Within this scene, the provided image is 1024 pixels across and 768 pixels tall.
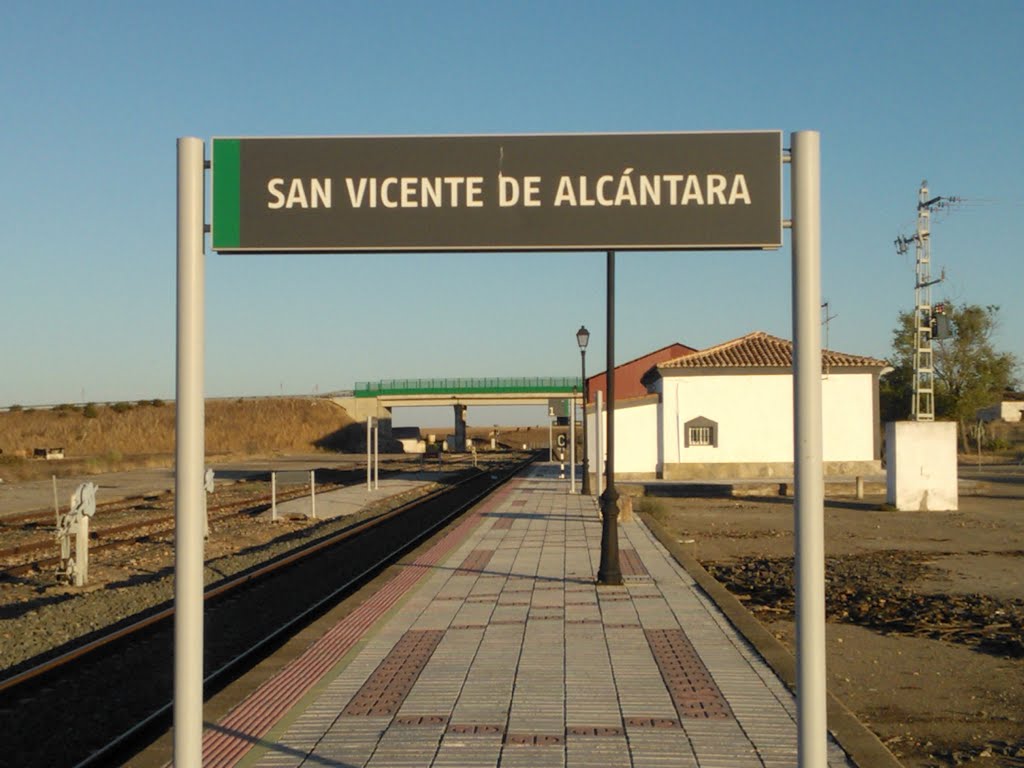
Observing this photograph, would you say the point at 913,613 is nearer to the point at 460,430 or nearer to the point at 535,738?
the point at 535,738

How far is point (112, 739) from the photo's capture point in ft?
24.4

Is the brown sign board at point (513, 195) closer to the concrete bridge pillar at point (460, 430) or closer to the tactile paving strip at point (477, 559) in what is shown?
the tactile paving strip at point (477, 559)

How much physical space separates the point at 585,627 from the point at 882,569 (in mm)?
7774

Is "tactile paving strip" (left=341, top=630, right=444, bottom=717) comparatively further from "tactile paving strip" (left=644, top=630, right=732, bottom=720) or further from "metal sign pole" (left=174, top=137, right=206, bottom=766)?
"metal sign pole" (left=174, top=137, right=206, bottom=766)

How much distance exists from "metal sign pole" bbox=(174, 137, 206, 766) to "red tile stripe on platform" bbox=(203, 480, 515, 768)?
163 cm

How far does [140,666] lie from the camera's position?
32.2 ft

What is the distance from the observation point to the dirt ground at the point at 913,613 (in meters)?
7.44

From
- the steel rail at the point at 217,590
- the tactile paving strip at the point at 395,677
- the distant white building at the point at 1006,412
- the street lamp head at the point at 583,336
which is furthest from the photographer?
the distant white building at the point at 1006,412

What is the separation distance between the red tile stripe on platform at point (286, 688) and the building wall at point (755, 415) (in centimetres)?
3099

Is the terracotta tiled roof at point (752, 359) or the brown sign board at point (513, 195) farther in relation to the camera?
the terracotta tiled roof at point (752, 359)

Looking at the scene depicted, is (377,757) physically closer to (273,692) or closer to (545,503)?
(273,692)

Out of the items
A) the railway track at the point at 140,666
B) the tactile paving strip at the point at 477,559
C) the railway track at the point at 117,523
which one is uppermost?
the tactile paving strip at the point at 477,559

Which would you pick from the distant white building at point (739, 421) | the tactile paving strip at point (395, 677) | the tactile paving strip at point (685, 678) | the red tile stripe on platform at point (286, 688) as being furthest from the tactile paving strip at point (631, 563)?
the distant white building at point (739, 421)

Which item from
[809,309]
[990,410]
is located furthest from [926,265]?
[990,410]
